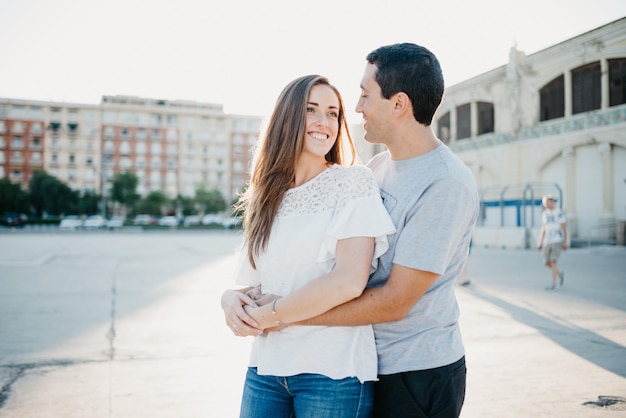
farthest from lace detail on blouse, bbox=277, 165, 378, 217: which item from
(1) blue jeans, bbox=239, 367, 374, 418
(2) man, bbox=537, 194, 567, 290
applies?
(2) man, bbox=537, 194, 567, 290

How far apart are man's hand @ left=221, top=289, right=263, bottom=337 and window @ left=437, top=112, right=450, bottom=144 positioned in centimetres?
3366

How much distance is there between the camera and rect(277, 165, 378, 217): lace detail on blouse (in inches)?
70.1

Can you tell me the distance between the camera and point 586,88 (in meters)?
24.9

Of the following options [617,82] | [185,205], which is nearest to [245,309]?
[617,82]

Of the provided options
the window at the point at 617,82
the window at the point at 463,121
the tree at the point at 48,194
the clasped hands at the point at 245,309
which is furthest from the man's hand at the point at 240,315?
the tree at the point at 48,194

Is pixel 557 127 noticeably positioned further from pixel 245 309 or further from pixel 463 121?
pixel 245 309

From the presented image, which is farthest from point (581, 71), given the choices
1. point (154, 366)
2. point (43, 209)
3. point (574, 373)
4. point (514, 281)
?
point (43, 209)

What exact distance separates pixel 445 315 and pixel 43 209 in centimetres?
7545

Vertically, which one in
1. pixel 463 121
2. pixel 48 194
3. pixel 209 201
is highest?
pixel 463 121

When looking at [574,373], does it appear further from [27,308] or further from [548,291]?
[27,308]

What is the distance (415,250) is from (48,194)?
74.2 metres

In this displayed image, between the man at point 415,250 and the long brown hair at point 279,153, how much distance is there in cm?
23

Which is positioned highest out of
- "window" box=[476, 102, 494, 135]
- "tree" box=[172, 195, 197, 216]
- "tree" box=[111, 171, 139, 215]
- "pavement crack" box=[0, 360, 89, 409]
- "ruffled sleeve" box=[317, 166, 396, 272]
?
"window" box=[476, 102, 494, 135]

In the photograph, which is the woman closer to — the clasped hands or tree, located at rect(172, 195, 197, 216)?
the clasped hands
